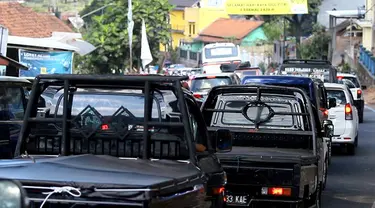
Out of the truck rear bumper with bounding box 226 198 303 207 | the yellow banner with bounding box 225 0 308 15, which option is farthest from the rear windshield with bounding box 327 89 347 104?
the yellow banner with bounding box 225 0 308 15

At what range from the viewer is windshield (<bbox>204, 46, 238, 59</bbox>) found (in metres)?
49.4

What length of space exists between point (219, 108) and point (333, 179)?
3768mm

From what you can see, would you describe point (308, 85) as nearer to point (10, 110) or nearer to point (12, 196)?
point (10, 110)

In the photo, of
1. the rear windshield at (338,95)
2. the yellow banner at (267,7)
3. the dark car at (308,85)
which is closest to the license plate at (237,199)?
the dark car at (308,85)

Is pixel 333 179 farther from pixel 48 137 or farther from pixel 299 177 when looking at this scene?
pixel 48 137

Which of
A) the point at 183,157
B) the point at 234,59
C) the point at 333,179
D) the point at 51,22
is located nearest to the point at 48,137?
the point at 183,157

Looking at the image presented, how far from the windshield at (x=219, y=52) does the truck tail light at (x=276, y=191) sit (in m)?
39.6

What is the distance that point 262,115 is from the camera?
40.1ft

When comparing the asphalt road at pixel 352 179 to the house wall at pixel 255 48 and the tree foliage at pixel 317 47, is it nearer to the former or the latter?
the tree foliage at pixel 317 47

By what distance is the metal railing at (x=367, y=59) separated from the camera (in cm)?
5262

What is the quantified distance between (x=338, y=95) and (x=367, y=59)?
37016mm

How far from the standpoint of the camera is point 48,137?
7281mm

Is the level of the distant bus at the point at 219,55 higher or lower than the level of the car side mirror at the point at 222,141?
higher

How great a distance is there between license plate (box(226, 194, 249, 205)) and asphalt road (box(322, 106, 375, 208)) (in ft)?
8.90
